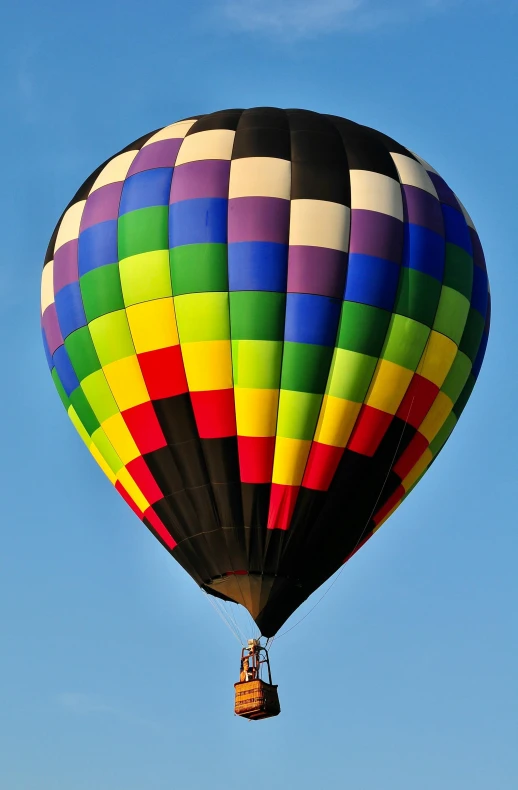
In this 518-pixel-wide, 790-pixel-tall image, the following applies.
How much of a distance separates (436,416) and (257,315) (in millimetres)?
2303

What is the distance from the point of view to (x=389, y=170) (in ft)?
61.2

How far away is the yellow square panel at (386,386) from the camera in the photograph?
59.1 ft

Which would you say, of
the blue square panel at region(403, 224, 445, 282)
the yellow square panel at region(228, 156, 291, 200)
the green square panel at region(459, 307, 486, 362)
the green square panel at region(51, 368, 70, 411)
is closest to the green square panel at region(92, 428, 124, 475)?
the green square panel at region(51, 368, 70, 411)

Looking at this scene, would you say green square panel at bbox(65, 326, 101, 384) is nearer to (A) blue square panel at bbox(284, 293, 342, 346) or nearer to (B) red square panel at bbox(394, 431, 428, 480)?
(A) blue square panel at bbox(284, 293, 342, 346)

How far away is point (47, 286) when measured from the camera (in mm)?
19344

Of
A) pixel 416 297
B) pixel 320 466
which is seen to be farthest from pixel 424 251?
pixel 320 466

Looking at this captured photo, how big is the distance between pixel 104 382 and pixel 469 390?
151 inches

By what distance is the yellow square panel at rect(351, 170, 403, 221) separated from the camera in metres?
18.2

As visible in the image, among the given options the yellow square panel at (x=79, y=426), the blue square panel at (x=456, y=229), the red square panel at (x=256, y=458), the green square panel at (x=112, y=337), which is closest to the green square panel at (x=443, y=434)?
the blue square panel at (x=456, y=229)

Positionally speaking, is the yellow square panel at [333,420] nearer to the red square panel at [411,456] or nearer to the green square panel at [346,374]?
the green square panel at [346,374]

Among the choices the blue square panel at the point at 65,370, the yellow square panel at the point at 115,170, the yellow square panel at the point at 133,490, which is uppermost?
the yellow square panel at the point at 115,170

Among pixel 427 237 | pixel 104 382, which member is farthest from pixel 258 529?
pixel 427 237

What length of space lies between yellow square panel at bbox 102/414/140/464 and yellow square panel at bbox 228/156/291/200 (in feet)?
8.29

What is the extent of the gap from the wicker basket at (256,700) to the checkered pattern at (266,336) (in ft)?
2.21
